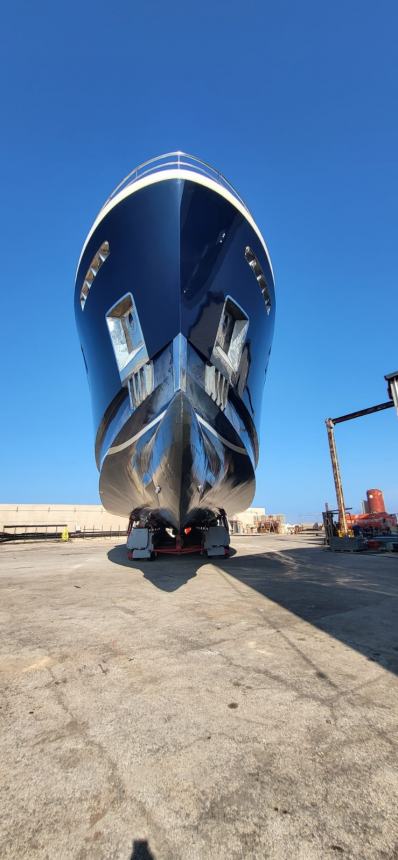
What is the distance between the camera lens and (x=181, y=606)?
14.0 feet

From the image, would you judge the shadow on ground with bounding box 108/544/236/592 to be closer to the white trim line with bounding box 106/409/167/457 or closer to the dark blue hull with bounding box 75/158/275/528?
the dark blue hull with bounding box 75/158/275/528

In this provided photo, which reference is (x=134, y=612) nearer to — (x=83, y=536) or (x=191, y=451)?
(x=191, y=451)

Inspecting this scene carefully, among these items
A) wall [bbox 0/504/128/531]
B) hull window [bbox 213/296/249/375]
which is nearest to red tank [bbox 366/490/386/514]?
wall [bbox 0/504/128/531]

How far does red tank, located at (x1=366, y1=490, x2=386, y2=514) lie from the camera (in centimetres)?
3856

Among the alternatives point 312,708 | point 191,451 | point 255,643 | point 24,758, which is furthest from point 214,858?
point 191,451

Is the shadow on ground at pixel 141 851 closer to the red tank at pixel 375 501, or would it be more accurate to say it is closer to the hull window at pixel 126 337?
the hull window at pixel 126 337

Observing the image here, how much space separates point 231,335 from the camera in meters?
5.95

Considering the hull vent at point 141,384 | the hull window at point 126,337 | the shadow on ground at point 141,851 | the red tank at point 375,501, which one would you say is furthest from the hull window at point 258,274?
the red tank at point 375,501

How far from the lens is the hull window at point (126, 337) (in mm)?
5520

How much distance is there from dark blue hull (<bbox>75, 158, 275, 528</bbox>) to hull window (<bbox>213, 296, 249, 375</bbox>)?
0.06ft

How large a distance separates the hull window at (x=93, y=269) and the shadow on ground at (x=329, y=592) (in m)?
5.00

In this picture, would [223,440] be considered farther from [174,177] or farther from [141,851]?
[141,851]

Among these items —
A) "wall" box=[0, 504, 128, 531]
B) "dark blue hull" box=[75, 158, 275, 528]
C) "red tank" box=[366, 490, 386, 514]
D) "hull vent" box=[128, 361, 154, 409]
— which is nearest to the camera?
"dark blue hull" box=[75, 158, 275, 528]

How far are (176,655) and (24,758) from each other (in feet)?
4.31
